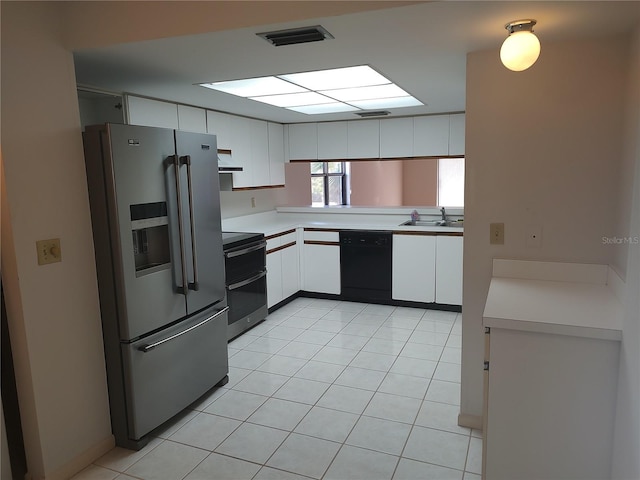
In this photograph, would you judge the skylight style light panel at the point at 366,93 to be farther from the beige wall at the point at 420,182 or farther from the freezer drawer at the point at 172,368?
the beige wall at the point at 420,182

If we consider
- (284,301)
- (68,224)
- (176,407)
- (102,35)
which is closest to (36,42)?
(102,35)

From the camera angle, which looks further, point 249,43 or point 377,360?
point 377,360

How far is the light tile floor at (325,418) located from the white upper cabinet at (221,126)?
1.84 m

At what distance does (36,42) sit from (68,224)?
0.86 meters

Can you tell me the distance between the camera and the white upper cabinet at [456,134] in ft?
15.7

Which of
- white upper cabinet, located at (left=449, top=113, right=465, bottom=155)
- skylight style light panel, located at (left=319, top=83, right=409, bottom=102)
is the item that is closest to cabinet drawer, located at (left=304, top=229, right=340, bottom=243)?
white upper cabinet, located at (left=449, top=113, right=465, bottom=155)

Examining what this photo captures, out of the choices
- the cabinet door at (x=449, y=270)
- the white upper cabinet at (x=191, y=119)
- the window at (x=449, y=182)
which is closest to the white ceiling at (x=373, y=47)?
the white upper cabinet at (x=191, y=119)

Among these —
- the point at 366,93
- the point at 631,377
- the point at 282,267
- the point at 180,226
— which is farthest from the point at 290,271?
the point at 631,377

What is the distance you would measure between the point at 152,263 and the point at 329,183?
5.37 m

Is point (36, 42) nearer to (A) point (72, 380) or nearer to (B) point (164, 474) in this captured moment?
(A) point (72, 380)

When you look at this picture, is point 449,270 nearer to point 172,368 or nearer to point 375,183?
point 172,368

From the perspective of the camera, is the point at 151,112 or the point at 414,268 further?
the point at 414,268

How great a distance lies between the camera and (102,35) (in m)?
2.19

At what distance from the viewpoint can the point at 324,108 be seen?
14.3ft
